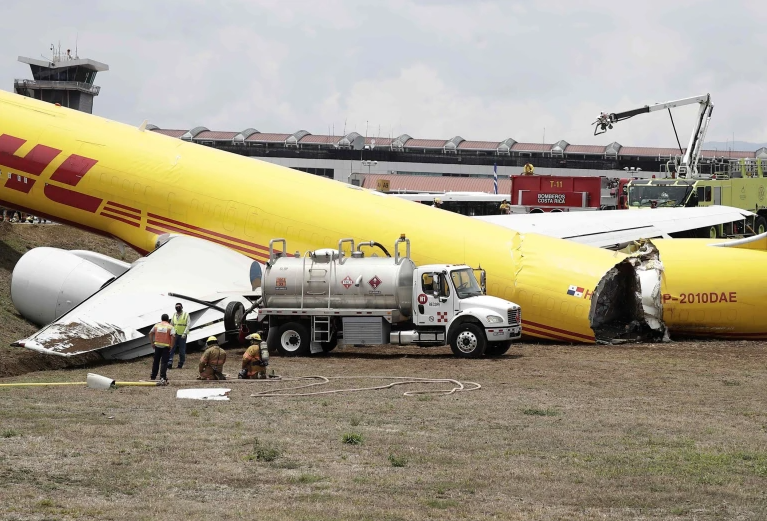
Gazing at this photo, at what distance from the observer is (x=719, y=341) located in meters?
29.2

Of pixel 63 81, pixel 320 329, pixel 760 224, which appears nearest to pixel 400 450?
pixel 320 329

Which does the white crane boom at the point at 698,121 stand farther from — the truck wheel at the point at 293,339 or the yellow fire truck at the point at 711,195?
the truck wheel at the point at 293,339

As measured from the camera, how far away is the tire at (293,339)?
1077 inches

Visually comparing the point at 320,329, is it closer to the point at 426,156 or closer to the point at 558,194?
the point at 558,194

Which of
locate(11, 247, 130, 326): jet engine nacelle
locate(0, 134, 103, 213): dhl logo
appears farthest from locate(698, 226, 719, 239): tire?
locate(11, 247, 130, 326): jet engine nacelle

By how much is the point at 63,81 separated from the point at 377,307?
69126 millimetres

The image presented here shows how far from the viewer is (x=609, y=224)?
40.7 meters

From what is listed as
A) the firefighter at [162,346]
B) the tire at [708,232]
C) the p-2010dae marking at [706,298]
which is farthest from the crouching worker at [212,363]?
the tire at [708,232]

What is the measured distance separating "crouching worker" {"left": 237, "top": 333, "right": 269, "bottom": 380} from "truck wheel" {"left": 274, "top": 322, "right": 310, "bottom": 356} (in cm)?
414

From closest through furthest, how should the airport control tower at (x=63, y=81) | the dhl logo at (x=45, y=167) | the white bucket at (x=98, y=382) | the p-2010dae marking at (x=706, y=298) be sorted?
the white bucket at (x=98, y=382) < the p-2010dae marking at (x=706, y=298) < the dhl logo at (x=45, y=167) < the airport control tower at (x=63, y=81)

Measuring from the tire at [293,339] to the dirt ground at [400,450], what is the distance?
14.3 feet

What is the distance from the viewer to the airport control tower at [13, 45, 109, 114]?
88.0 meters

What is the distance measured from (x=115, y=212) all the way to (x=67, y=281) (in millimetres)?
3282

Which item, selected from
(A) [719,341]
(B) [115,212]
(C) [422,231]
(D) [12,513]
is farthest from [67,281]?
(D) [12,513]
